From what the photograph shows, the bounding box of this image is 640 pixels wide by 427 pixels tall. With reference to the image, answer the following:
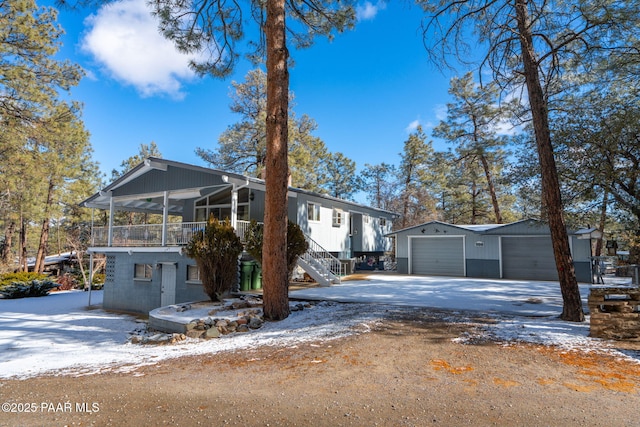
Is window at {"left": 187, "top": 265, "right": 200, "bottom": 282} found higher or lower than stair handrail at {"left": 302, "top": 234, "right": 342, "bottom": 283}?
lower

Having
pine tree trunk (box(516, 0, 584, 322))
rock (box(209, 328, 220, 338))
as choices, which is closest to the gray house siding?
rock (box(209, 328, 220, 338))

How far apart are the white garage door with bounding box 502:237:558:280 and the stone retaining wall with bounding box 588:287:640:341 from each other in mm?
11894

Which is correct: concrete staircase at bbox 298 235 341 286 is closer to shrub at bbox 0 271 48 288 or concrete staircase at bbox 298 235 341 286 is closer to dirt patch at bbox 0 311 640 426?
dirt patch at bbox 0 311 640 426

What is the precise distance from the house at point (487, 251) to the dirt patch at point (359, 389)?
40.7 feet

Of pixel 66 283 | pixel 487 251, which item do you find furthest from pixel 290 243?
pixel 66 283

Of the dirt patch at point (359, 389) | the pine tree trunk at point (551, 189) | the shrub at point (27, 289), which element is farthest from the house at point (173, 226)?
the pine tree trunk at point (551, 189)

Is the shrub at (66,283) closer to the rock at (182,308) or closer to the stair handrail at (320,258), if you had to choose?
the stair handrail at (320,258)

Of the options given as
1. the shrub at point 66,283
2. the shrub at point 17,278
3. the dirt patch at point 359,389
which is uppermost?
the dirt patch at point 359,389

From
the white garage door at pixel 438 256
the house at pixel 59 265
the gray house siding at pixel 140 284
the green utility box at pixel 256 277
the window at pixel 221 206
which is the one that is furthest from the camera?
the house at pixel 59 265

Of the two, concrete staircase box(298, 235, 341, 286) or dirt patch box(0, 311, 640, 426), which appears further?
concrete staircase box(298, 235, 341, 286)

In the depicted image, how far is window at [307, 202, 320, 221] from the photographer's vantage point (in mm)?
16536

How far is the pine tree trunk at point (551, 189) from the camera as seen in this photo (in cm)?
659

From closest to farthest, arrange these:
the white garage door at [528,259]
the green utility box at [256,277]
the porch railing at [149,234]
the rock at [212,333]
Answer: the rock at [212,333] → the green utility box at [256,277] → the porch railing at [149,234] → the white garage door at [528,259]

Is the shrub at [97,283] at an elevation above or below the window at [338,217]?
below
